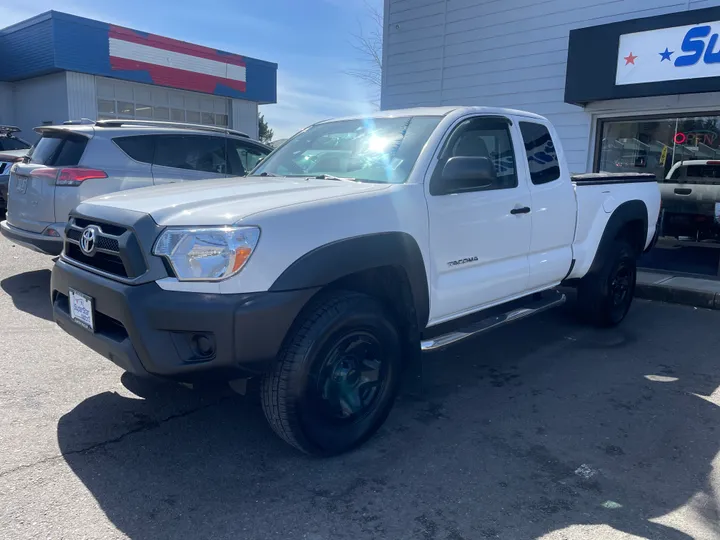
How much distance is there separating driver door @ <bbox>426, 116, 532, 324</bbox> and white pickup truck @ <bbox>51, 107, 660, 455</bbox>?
0.04 ft

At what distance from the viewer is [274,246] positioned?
274 cm

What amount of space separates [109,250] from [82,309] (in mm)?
383

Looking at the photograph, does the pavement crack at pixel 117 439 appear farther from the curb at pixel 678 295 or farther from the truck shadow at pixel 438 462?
the curb at pixel 678 295

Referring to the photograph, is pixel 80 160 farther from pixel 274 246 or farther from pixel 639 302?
pixel 639 302

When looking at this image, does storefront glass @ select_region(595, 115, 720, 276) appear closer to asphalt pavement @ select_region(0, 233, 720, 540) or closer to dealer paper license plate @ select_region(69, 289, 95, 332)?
asphalt pavement @ select_region(0, 233, 720, 540)

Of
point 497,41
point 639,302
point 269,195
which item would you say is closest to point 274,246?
point 269,195

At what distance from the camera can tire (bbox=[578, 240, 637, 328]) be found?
18.2 ft

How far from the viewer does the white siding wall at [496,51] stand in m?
9.38

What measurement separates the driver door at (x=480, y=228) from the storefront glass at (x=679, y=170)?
5.46 m

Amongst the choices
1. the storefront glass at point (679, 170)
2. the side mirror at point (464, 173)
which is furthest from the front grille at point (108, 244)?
the storefront glass at point (679, 170)

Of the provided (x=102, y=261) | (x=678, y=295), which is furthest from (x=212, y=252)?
(x=678, y=295)

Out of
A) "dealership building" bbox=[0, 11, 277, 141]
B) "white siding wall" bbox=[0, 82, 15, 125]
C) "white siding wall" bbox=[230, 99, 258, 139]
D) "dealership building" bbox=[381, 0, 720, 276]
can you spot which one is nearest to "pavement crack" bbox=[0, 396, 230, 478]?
"dealership building" bbox=[381, 0, 720, 276]

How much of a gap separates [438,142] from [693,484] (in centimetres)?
241

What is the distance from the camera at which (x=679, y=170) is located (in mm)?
9000
